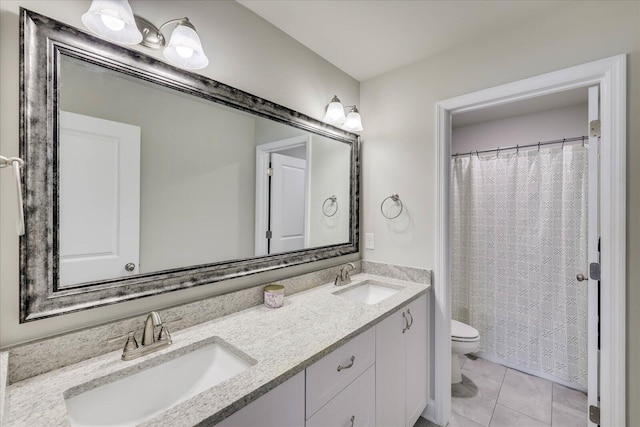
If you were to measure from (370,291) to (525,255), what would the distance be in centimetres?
146

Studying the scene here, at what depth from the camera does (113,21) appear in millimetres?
956

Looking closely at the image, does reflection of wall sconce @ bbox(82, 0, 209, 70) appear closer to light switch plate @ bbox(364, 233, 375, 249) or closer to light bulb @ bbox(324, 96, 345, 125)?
light bulb @ bbox(324, 96, 345, 125)

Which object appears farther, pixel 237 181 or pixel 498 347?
pixel 498 347

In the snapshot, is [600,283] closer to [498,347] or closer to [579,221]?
[579,221]

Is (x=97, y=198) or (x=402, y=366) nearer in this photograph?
(x=97, y=198)

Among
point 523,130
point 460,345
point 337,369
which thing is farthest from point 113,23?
point 523,130

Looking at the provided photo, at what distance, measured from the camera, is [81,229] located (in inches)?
37.7

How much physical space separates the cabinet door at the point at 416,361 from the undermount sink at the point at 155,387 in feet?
3.28

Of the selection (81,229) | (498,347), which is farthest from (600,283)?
(81,229)

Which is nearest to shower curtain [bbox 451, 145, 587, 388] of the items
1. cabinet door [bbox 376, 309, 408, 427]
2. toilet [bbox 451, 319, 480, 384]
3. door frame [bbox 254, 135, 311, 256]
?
toilet [bbox 451, 319, 480, 384]

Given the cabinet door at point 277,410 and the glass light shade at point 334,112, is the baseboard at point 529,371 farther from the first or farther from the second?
the glass light shade at point 334,112

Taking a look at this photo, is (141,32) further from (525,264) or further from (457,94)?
(525,264)

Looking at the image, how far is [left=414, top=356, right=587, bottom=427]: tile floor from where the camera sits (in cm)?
185

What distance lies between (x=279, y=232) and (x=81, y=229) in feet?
2.93
